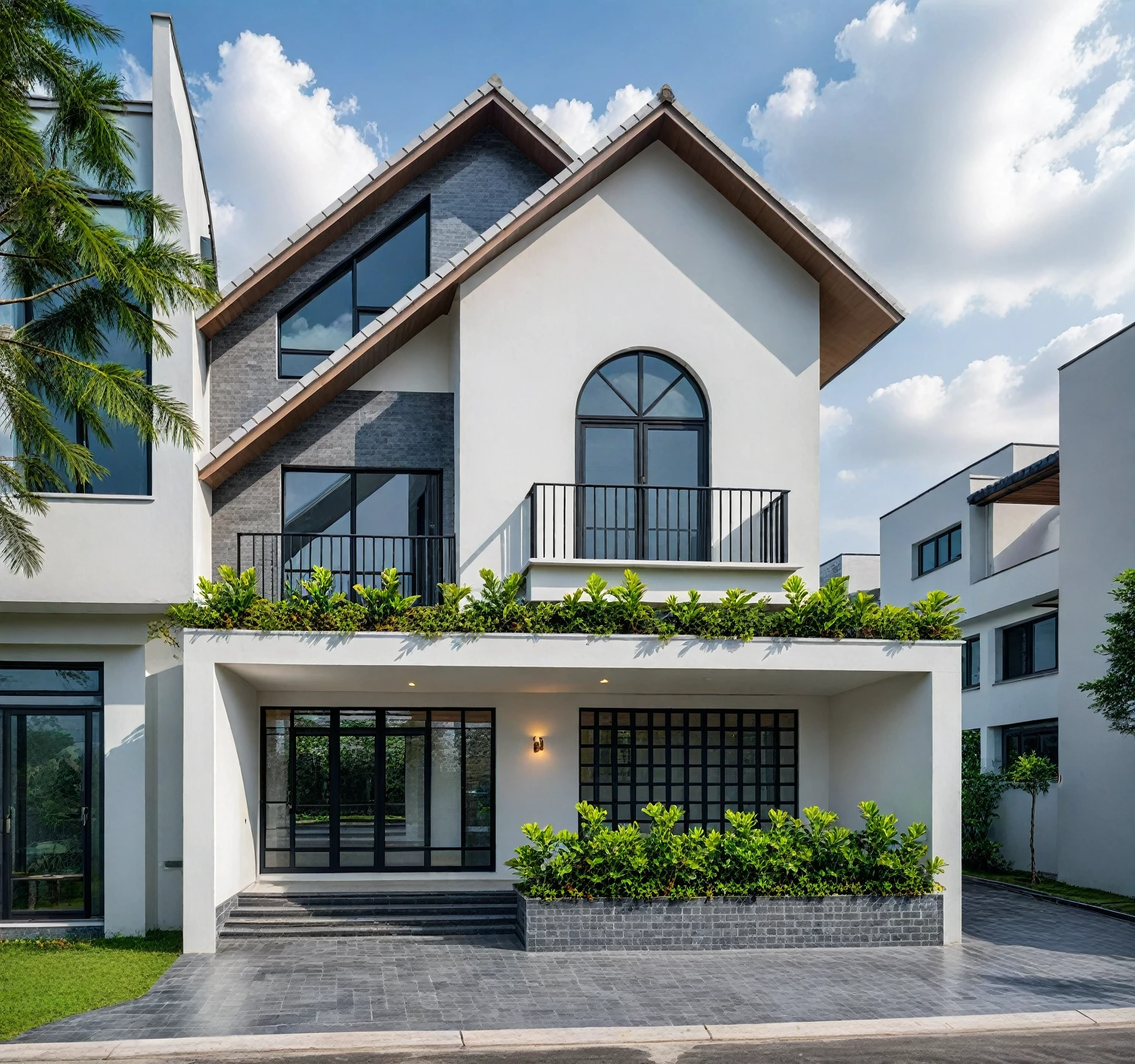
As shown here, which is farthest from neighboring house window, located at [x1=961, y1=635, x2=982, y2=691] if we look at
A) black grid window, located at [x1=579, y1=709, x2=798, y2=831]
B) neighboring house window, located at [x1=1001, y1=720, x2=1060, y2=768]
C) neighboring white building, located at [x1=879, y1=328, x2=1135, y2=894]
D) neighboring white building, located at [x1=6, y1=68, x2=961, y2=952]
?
black grid window, located at [x1=579, y1=709, x2=798, y2=831]

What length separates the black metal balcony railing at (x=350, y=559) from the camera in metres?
14.9

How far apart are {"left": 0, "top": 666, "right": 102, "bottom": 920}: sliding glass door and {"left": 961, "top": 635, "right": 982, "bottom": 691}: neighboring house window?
20.2 metres

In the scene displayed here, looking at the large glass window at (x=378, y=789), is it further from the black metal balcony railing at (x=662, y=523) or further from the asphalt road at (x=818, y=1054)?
the asphalt road at (x=818, y=1054)

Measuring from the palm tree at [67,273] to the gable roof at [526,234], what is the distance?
1607mm

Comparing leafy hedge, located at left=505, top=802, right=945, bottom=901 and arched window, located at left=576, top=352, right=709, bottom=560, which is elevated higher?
arched window, located at left=576, top=352, right=709, bottom=560

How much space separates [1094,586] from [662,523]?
357 inches

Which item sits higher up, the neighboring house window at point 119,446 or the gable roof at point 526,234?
the gable roof at point 526,234

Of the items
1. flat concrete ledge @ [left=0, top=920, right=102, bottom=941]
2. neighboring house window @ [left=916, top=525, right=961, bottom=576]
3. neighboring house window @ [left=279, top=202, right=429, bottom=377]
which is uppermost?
neighboring house window @ [left=279, top=202, right=429, bottom=377]

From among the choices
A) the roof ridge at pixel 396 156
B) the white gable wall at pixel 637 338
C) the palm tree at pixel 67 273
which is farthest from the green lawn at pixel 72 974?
the roof ridge at pixel 396 156

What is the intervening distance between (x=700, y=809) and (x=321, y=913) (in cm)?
571

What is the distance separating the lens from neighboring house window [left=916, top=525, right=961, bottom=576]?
27.4 meters

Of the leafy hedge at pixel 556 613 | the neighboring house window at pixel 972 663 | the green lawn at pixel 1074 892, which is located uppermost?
the leafy hedge at pixel 556 613

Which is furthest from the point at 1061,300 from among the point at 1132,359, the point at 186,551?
the point at 186,551

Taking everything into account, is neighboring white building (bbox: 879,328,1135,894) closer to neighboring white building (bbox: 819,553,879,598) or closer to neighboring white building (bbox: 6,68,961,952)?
neighboring white building (bbox: 6,68,961,952)
